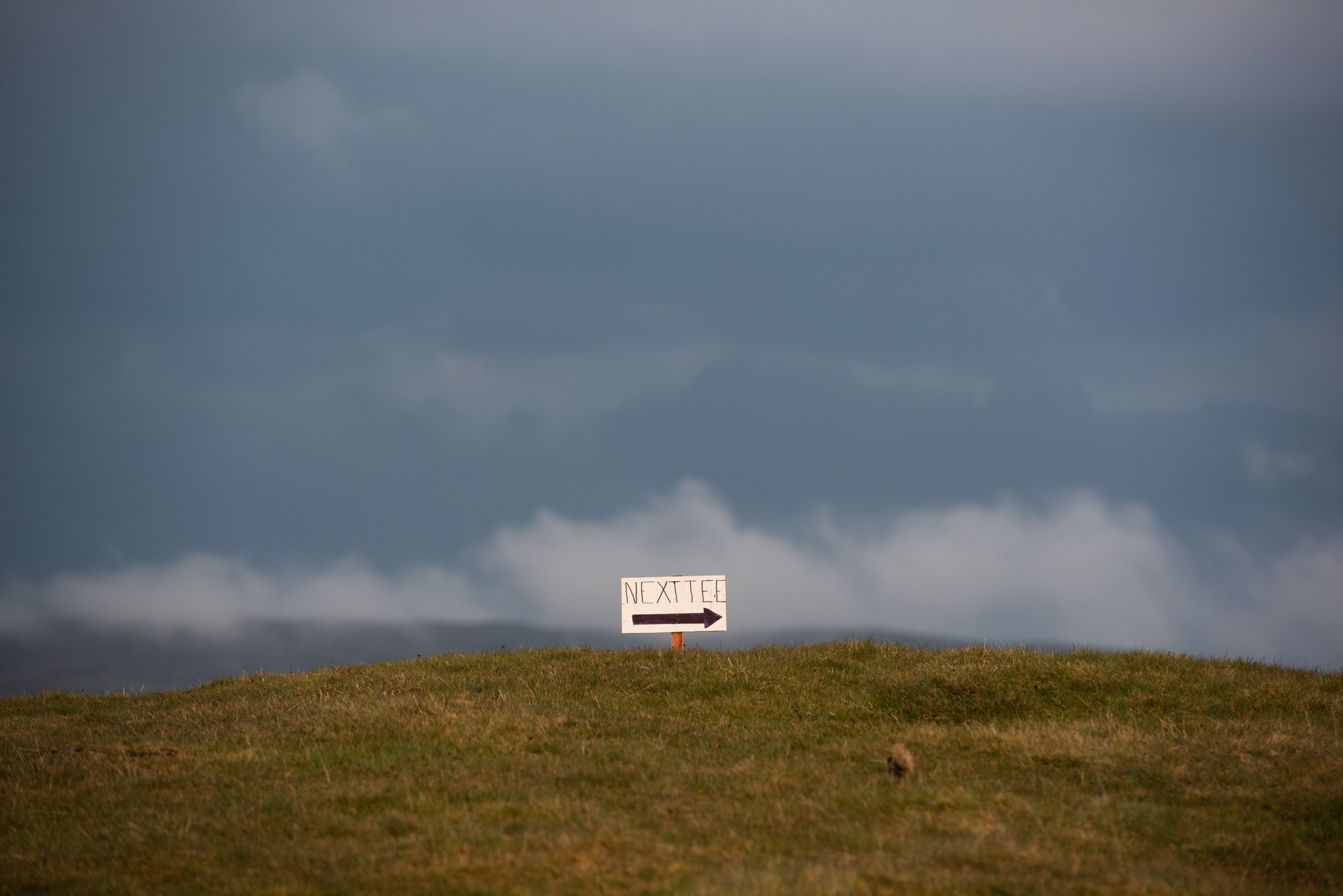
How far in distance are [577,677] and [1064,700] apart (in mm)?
9123

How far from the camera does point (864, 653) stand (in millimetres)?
22297

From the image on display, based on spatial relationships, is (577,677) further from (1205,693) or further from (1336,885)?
(1336,885)

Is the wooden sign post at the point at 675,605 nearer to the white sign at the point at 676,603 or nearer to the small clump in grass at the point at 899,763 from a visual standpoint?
the white sign at the point at 676,603

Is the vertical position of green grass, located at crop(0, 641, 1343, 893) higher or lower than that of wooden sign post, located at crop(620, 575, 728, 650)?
lower

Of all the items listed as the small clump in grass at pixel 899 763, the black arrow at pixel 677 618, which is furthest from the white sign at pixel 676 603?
the small clump in grass at pixel 899 763

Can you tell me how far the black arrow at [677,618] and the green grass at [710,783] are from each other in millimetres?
1598

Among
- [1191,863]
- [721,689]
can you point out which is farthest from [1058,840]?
[721,689]

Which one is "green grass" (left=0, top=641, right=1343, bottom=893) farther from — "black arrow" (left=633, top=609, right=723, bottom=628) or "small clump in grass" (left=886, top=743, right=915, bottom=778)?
"black arrow" (left=633, top=609, right=723, bottom=628)

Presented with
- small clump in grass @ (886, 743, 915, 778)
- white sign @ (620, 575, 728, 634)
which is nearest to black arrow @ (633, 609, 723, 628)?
white sign @ (620, 575, 728, 634)

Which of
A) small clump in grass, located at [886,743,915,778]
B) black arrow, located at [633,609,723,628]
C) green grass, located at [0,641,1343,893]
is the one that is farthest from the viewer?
black arrow, located at [633,609,723,628]

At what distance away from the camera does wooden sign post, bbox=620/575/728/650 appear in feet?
75.0

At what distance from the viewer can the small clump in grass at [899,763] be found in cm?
1343

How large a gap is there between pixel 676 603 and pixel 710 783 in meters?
9.91

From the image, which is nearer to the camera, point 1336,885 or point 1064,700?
point 1336,885
